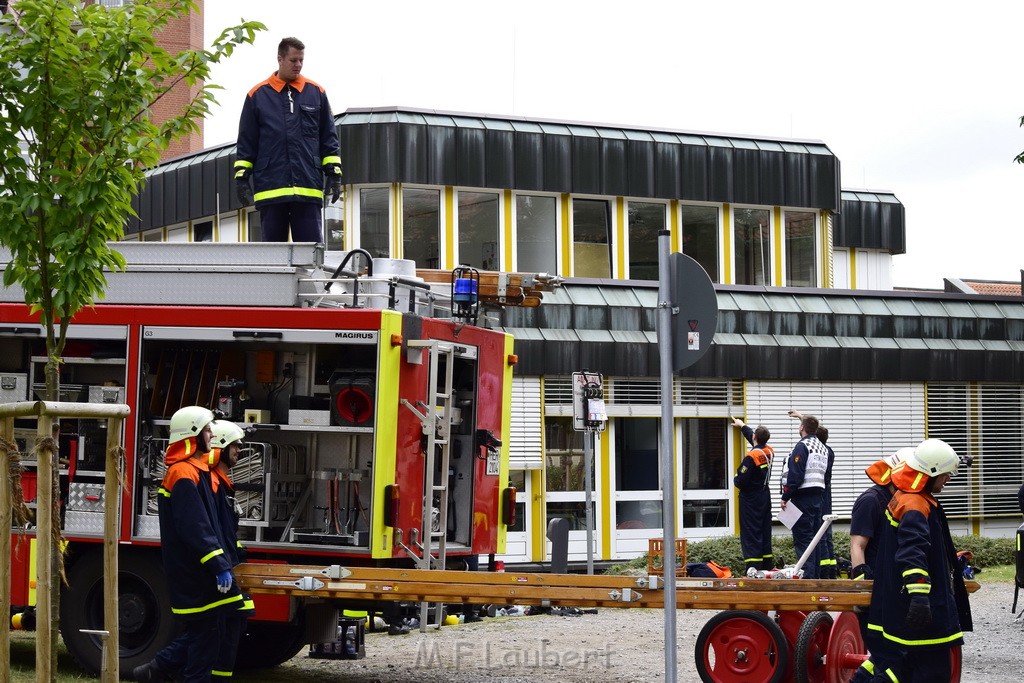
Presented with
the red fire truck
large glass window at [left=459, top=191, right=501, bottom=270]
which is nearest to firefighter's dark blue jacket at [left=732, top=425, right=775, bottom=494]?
the red fire truck

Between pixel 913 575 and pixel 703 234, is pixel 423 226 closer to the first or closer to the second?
pixel 703 234

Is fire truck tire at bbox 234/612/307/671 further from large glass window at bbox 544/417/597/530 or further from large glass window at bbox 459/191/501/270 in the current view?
large glass window at bbox 459/191/501/270

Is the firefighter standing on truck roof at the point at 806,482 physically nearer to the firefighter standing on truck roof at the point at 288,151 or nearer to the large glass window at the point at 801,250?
the firefighter standing on truck roof at the point at 288,151

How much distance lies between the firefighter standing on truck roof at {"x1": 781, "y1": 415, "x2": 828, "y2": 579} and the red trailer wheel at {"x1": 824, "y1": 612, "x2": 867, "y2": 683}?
488 cm

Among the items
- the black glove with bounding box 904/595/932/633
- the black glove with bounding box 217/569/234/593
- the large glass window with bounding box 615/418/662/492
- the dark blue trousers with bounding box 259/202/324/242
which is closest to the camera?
the black glove with bounding box 904/595/932/633

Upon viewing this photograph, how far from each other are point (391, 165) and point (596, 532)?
20.5 ft

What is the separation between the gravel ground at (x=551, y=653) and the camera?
1136cm

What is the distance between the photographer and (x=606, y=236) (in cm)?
2331

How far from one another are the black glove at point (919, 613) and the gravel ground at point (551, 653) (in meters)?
3.67

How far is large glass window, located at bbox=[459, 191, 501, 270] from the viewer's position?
882 inches

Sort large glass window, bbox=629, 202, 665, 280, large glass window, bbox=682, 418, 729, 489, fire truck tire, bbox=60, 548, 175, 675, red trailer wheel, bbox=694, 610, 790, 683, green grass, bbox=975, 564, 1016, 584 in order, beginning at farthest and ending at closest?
Answer: large glass window, bbox=629, 202, 665, 280
large glass window, bbox=682, 418, 729, 489
green grass, bbox=975, 564, 1016, 584
fire truck tire, bbox=60, 548, 175, 675
red trailer wheel, bbox=694, 610, 790, 683

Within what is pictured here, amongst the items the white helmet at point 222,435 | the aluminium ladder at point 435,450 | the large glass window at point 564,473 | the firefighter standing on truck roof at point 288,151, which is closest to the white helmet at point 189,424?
the white helmet at point 222,435

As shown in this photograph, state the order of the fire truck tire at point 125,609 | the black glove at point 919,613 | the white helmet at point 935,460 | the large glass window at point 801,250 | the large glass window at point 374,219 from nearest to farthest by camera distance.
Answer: the black glove at point 919,613 → the white helmet at point 935,460 → the fire truck tire at point 125,609 → the large glass window at point 374,219 → the large glass window at point 801,250

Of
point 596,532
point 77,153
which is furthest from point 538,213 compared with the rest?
point 77,153
